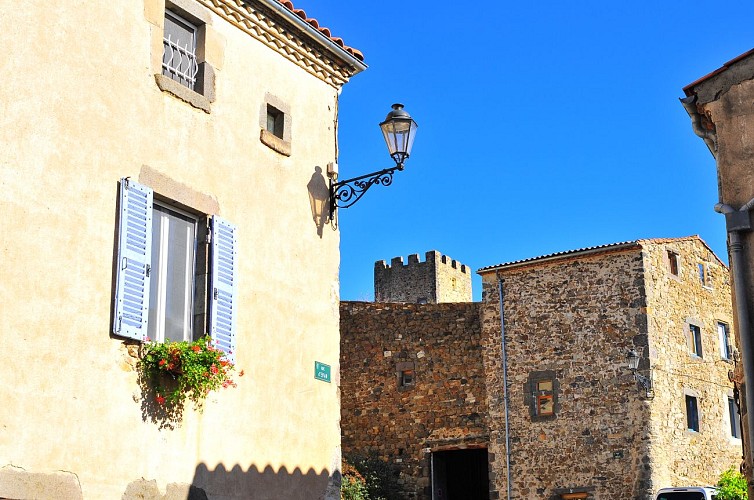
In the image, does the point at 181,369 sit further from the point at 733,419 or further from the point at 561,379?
the point at 733,419

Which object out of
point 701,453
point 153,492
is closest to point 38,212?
point 153,492

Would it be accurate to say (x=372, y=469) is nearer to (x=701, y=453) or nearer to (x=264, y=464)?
(x=701, y=453)

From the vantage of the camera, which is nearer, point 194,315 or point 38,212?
point 38,212

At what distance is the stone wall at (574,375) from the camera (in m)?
21.9

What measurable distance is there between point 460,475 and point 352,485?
12.6ft

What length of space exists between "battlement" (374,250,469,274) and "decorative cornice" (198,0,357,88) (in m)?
32.5

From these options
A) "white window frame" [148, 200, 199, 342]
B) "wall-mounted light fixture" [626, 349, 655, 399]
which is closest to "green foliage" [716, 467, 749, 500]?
"wall-mounted light fixture" [626, 349, 655, 399]

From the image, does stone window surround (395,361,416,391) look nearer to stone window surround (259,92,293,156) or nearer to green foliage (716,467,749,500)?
green foliage (716,467,749,500)

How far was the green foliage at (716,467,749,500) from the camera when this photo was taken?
20.0 metres

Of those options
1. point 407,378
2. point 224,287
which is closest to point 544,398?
point 407,378

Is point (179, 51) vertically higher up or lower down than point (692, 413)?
higher up

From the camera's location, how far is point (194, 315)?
9172 mm

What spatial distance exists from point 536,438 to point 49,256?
16.6m

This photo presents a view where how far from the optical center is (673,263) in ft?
78.0
